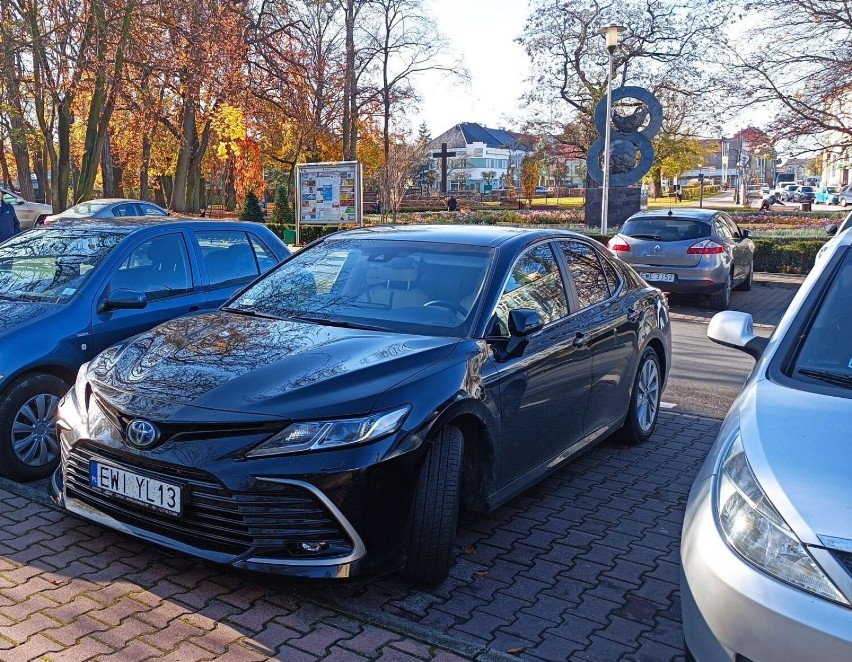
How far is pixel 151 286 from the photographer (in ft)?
20.4

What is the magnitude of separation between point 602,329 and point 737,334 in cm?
151

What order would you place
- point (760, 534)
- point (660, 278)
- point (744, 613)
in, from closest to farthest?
point (744, 613) < point (760, 534) < point (660, 278)

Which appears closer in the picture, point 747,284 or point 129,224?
point 129,224

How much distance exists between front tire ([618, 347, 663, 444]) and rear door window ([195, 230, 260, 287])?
3.24 meters

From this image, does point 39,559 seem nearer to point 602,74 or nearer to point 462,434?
point 462,434

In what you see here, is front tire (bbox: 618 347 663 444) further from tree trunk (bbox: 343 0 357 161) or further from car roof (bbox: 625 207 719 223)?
tree trunk (bbox: 343 0 357 161)

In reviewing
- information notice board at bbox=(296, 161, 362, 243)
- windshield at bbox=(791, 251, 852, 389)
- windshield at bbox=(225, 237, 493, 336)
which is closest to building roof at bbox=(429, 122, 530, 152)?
information notice board at bbox=(296, 161, 362, 243)

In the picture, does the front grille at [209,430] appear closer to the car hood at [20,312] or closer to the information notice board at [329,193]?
the car hood at [20,312]

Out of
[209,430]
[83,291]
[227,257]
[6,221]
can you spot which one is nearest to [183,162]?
[6,221]

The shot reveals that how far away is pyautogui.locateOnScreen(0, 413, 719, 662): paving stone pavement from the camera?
11.0ft

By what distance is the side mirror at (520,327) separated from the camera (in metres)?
4.30

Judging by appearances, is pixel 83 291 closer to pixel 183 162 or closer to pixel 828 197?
pixel 183 162

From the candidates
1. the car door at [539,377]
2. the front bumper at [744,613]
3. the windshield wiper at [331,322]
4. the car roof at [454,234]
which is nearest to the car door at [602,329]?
the car door at [539,377]

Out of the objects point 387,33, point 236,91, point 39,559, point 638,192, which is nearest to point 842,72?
point 638,192
